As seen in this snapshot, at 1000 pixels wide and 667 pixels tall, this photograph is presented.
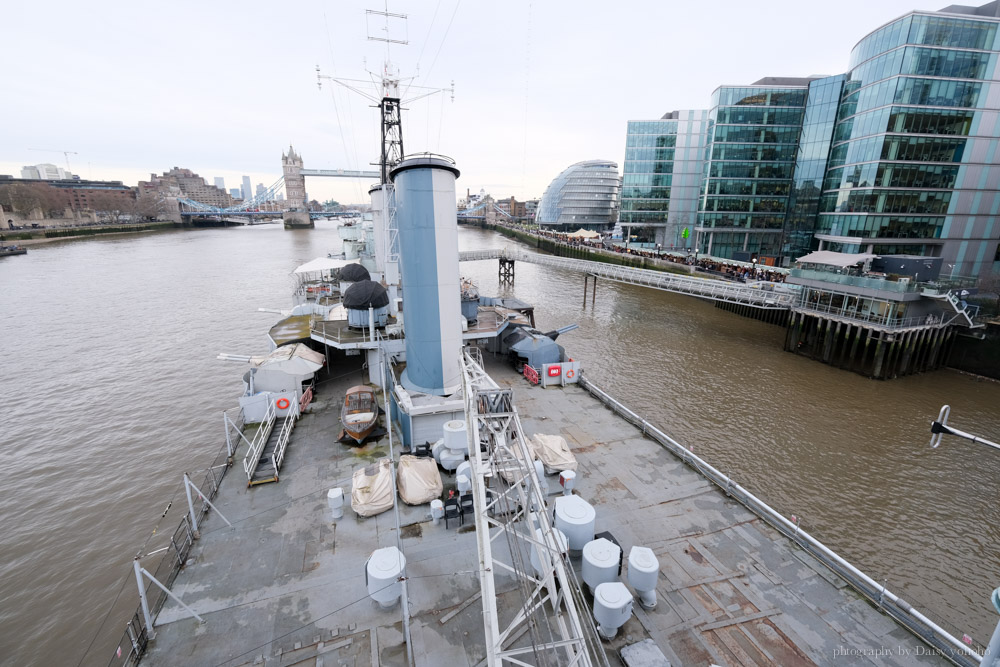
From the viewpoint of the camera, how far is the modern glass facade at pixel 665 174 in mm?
82812

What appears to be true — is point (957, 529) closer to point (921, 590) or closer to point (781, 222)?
point (921, 590)

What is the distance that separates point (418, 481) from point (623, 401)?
626 inches

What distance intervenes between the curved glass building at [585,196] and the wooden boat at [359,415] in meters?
131

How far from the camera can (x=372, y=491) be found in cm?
1285

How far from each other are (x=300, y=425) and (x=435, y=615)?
11695 millimetres

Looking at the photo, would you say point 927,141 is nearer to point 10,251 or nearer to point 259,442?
point 259,442

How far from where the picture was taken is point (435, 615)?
31.1 feet

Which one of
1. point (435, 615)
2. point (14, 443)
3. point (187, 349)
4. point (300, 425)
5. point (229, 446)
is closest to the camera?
point (435, 615)

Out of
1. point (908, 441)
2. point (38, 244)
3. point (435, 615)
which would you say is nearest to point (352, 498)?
point (435, 615)

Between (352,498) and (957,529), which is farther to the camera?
(957,529)

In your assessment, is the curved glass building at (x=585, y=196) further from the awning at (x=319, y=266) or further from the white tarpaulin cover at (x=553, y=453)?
the white tarpaulin cover at (x=553, y=453)

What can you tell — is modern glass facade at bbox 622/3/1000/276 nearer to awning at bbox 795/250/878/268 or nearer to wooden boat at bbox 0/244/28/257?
awning at bbox 795/250/878/268

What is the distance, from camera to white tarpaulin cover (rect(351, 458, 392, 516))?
12531 mm

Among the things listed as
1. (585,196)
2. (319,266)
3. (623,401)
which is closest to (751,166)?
(623,401)
